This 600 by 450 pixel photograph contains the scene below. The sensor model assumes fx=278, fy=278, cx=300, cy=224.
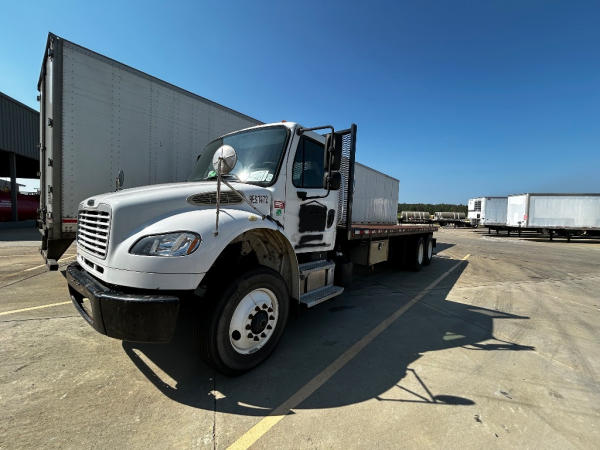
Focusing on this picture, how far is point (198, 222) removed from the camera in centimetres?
235

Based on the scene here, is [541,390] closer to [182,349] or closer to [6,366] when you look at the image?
[182,349]

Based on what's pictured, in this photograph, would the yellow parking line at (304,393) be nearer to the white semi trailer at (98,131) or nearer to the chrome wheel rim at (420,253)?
the white semi trailer at (98,131)

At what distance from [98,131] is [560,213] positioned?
88.4 ft

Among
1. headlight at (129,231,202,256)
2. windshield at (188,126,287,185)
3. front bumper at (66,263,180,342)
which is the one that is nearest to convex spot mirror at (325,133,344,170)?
windshield at (188,126,287,185)

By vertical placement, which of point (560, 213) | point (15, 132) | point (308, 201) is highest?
point (15, 132)

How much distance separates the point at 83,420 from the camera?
1.98 meters

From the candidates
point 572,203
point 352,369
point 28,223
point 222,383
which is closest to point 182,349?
point 222,383

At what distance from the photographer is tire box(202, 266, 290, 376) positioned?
241cm

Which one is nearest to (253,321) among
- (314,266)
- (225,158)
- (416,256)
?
(314,266)

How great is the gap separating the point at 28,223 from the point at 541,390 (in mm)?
23708

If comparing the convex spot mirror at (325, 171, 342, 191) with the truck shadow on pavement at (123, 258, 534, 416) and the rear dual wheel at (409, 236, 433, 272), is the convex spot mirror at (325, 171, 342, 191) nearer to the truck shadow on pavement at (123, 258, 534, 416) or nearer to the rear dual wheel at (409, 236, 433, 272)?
the truck shadow on pavement at (123, 258, 534, 416)

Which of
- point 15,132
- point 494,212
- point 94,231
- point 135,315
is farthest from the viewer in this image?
point 494,212

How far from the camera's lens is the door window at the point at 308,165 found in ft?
11.7

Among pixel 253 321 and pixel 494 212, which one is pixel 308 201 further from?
pixel 494 212
